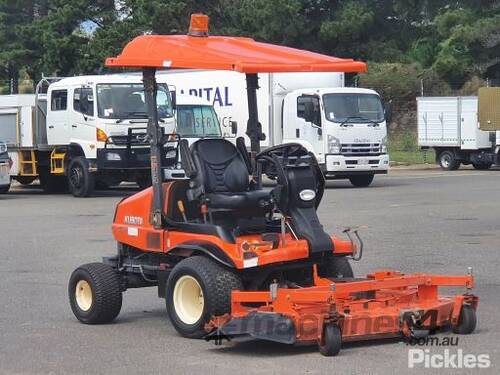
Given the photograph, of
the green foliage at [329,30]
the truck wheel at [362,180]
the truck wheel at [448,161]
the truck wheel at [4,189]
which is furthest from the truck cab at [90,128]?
the green foliage at [329,30]

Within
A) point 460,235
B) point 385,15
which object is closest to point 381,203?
point 460,235

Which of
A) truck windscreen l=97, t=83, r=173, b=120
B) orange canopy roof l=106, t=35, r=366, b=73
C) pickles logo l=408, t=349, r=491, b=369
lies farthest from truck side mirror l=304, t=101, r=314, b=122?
pickles logo l=408, t=349, r=491, b=369

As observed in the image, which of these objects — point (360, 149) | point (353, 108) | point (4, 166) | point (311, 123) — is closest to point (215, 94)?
point (311, 123)

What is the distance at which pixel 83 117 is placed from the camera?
25.5 m

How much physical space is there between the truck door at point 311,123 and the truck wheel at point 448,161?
10.1 metres

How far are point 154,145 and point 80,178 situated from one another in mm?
16529

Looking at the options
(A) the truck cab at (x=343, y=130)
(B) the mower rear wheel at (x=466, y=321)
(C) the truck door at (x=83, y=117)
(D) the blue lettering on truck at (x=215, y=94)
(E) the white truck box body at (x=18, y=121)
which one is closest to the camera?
(B) the mower rear wheel at (x=466, y=321)

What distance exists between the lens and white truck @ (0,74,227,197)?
2505 centimetres

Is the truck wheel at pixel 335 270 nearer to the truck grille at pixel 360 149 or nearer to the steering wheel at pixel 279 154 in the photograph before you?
the steering wheel at pixel 279 154

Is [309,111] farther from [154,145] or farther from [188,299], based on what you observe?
[188,299]

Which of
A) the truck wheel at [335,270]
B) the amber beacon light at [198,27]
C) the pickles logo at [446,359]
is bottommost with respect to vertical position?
the pickles logo at [446,359]

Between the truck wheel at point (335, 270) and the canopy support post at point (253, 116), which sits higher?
the canopy support post at point (253, 116)

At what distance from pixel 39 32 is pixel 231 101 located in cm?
2949

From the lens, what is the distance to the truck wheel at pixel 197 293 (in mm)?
8695
